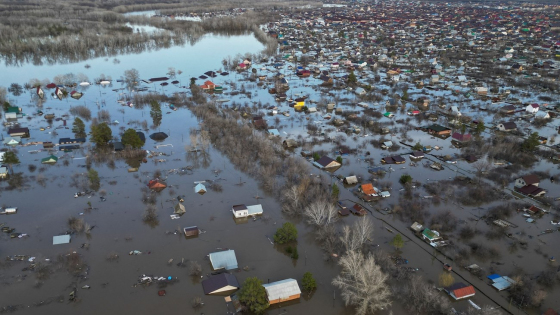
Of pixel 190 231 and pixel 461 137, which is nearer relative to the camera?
pixel 190 231

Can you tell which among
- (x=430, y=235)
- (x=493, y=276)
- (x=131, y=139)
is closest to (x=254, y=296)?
(x=430, y=235)

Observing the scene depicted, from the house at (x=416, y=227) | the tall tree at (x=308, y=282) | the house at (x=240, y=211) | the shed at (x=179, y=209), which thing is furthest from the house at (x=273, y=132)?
the tall tree at (x=308, y=282)

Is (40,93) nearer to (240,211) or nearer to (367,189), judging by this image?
(240,211)

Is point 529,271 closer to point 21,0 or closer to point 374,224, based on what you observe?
point 374,224

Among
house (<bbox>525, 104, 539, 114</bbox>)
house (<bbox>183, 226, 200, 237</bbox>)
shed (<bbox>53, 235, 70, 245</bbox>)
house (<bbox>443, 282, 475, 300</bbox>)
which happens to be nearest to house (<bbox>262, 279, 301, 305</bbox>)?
house (<bbox>183, 226, 200, 237</bbox>)

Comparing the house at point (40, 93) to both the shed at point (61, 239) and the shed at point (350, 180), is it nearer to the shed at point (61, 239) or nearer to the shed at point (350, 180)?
the shed at point (61, 239)

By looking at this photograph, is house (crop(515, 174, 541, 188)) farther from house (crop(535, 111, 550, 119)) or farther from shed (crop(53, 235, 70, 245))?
shed (crop(53, 235, 70, 245))
